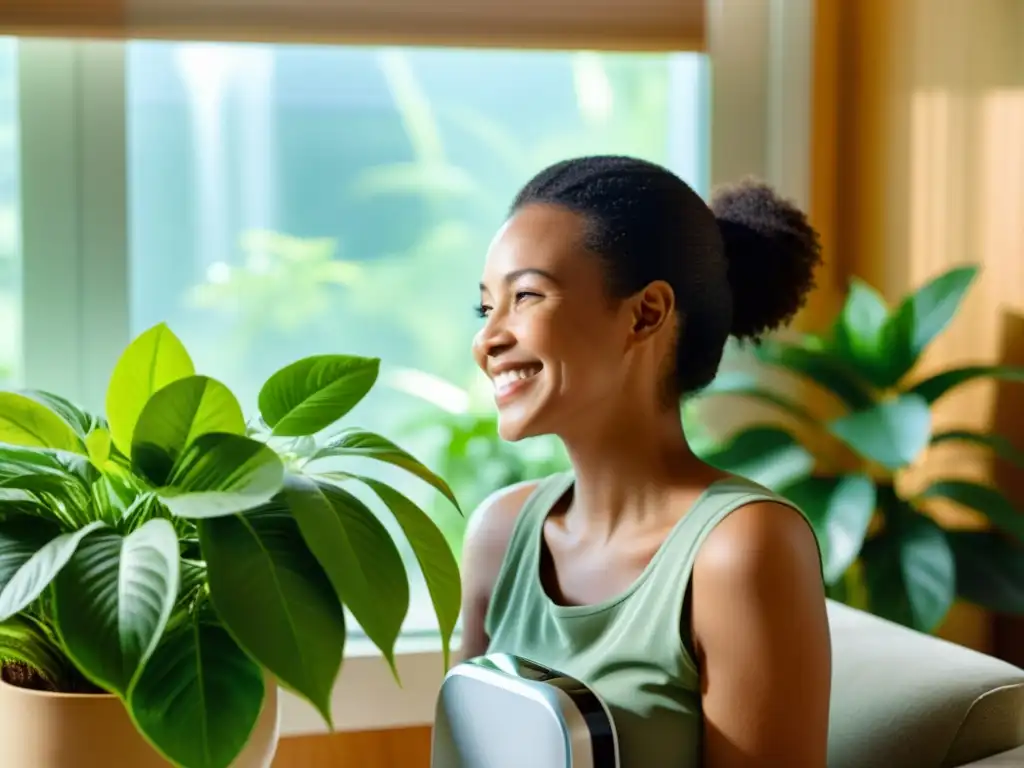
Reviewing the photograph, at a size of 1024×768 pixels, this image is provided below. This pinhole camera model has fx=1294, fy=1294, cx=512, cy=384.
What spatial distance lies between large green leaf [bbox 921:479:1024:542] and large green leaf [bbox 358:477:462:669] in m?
1.06

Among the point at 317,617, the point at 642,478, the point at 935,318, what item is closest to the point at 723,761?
the point at 642,478

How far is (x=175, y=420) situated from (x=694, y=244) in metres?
0.46

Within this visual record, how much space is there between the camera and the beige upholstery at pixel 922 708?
3.60ft

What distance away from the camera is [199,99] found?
190 cm

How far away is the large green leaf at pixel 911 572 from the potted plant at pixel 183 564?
0.91 metres

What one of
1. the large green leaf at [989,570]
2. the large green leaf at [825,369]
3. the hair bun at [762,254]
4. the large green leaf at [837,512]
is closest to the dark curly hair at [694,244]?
the hair bun at [762,254]

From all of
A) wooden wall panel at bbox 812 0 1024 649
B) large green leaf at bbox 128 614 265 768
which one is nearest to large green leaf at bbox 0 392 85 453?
large green leaf at bbox 128 614 265 768

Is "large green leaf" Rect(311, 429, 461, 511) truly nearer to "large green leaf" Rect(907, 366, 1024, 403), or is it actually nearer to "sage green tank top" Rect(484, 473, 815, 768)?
"sage green tank top" Rect(484, 473, 815, 768)

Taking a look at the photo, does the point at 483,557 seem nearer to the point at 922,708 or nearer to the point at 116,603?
the point at 922,708

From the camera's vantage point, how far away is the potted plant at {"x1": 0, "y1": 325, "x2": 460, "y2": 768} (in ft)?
2.63

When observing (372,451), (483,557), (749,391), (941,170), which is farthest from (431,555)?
(941,170)

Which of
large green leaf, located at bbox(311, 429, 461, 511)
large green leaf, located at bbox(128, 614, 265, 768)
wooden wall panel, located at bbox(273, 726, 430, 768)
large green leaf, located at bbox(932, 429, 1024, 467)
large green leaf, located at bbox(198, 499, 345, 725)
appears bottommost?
wooden wall panel, located at bbox(273, 726, 430, 768)

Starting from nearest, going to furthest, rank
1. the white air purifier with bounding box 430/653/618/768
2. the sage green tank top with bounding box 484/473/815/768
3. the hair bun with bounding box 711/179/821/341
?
the white air purifier with bounding box 430/653/618/768, the sage green tank top with bounding box 484/473/815/768, the hair bun with bounding box 711/179/821/341

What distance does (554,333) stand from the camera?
3.56ft
